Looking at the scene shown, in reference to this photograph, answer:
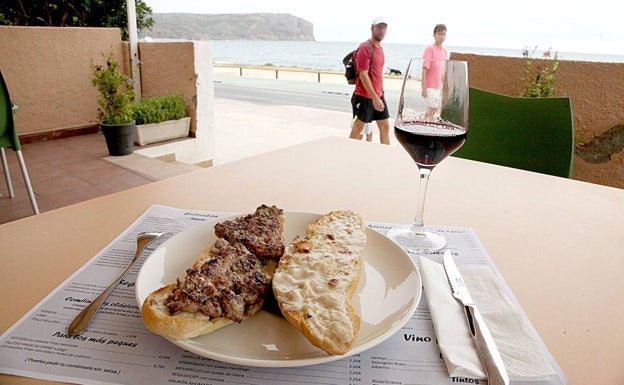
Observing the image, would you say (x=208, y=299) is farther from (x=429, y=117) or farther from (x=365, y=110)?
(x=365, y=110)

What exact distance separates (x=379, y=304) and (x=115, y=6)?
6.32 metres

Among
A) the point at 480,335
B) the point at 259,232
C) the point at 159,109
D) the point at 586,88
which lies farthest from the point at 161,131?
the point at 480,335

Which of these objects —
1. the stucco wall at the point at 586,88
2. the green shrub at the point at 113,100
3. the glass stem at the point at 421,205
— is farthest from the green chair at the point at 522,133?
the green shrub at the point at 113,100

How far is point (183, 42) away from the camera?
4.90 meters

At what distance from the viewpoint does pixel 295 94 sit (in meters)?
14.2

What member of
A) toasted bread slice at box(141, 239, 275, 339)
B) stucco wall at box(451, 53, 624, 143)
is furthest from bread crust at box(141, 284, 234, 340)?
stucco wall at box(451, 53, 624, 143)

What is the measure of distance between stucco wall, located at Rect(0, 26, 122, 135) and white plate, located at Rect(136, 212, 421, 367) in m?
4.87

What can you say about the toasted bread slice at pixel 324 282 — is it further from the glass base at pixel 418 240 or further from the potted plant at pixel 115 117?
the potted plant at pixel 115 117

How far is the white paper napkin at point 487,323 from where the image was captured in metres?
0.49

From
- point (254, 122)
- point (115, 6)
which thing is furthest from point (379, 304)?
point (254, 122)

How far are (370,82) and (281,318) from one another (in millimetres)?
4313

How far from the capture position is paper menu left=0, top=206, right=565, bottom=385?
1.56ft

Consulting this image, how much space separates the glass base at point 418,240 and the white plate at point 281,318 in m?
0.10

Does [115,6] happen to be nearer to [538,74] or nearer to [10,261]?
[538,74]
